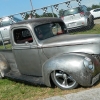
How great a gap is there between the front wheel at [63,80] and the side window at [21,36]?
3.99ft

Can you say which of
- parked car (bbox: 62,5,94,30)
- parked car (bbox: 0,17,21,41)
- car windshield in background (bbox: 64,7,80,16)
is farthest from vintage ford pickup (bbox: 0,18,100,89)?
parked car (bbox: 0,17,21,41)

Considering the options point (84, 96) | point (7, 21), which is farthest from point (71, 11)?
point (84, 96)

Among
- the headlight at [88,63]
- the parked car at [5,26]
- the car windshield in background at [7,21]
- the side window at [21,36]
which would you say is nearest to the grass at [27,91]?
the headlight at [88,63]

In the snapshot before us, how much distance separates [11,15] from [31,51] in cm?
820

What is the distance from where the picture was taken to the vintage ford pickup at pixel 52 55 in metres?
4.53

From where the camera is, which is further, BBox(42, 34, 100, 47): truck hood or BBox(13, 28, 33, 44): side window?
BBox(13, 28, 33, 44): side window

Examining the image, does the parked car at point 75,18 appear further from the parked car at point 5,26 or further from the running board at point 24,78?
the running board at point 24,78

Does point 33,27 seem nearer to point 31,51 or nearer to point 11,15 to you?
point 31,51

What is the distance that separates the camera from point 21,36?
5941 mm

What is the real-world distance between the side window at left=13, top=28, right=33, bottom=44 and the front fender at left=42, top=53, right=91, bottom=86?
1.17 metres

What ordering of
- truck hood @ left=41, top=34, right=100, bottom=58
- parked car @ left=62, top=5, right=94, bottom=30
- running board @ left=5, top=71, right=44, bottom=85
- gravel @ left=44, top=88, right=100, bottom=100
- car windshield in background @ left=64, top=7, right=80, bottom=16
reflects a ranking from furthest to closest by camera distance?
car windshield in background @ left=64, top=7, right=80, bottom=16 < parked car @ left=62, top=5, right=94, bottom=30 < running board @ left=5, top=71, right=44, bottom=85 < truck hood @ left=41, top=34, right=100, bottom=58 < gravel @ left=44, top=88, right=100, bottom=100

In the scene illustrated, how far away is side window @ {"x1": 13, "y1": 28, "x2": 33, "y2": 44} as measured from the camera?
5.67 m

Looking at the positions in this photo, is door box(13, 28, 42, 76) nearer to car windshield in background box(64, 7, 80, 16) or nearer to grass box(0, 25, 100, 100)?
grass box(0, 25, 100, 100)

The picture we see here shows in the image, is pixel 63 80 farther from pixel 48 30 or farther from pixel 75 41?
pixel 48 30
